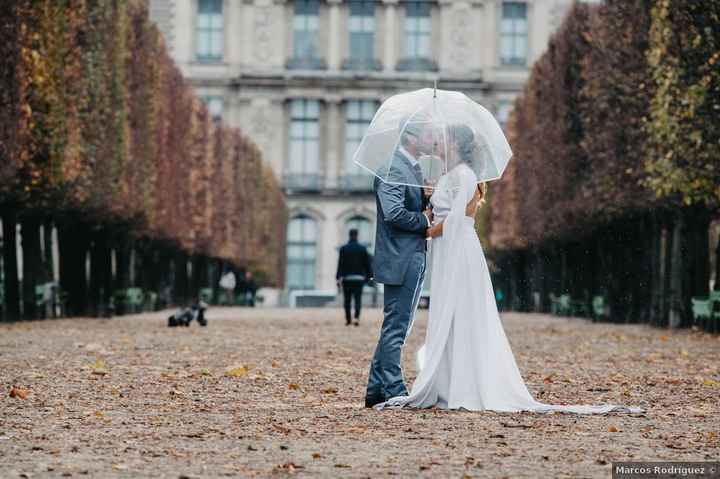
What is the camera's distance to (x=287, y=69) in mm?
91438

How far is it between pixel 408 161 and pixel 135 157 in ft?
90.2

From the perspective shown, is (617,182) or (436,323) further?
(617,182)

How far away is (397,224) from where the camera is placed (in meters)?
10.7

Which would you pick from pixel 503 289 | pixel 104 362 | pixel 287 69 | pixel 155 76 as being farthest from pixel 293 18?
pixel 104 362

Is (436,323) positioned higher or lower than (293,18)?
lower

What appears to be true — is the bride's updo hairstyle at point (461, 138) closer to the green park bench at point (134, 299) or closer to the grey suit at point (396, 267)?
the grey suit at point (396, 267)

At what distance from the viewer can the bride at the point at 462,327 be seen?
416 inches

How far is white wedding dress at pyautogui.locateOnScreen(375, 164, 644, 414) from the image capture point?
10.6 metres

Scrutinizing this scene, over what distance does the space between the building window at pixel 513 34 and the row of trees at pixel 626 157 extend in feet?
127

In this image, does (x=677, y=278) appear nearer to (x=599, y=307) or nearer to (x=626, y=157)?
(x=626, y=157)

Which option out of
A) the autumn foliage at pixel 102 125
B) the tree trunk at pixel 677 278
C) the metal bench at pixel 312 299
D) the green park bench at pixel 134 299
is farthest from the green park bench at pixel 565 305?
the metal bench at pixel 312 299

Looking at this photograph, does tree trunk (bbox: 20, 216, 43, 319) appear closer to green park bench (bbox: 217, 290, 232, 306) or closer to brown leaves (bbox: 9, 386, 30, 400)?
brown leaves (bbox: 9, 386, 30, 400)

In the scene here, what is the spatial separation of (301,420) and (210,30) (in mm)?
82602

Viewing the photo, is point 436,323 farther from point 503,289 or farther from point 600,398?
point 503,289
